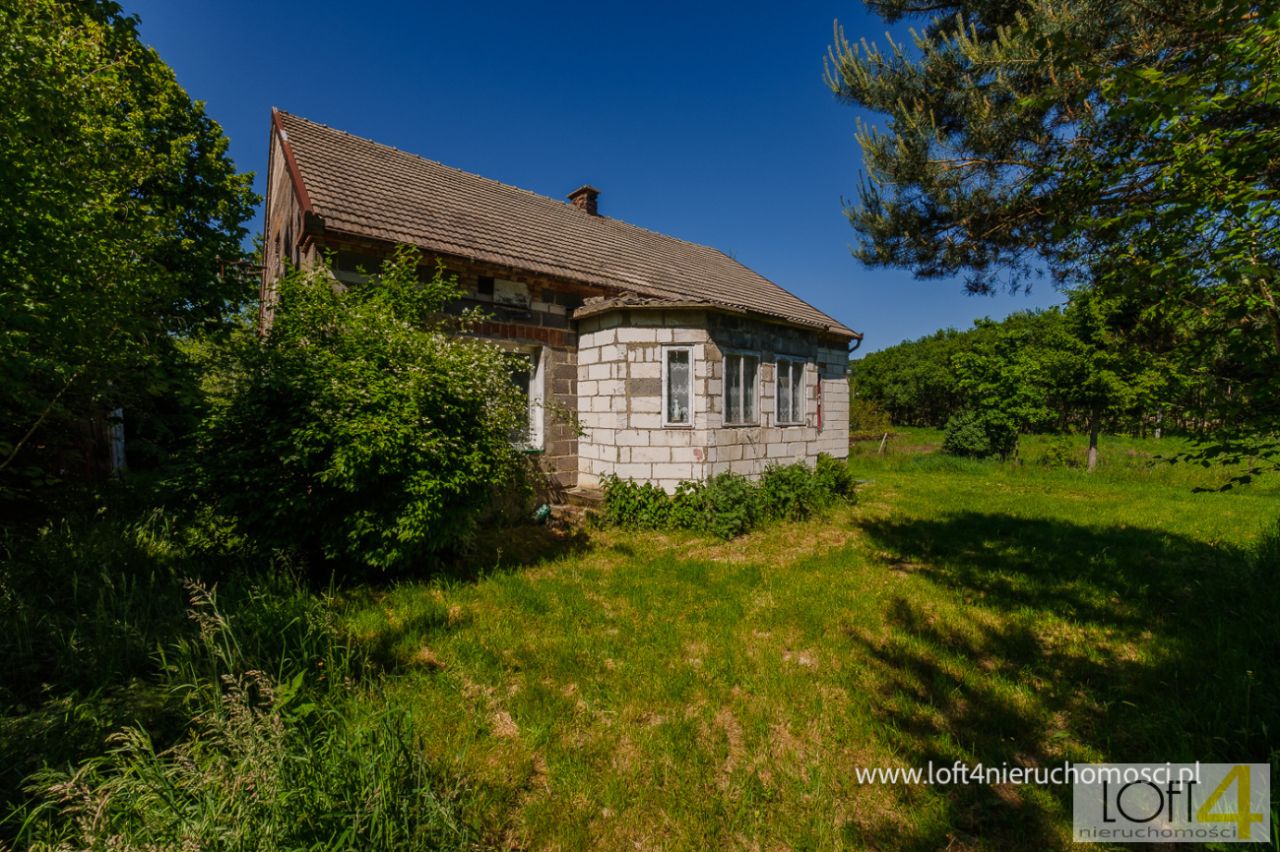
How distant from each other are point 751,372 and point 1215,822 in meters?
7.48

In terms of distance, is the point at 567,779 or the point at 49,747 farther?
the point at 567,779

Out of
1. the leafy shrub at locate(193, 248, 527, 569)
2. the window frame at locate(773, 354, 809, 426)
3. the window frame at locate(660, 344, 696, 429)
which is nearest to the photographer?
the leafy shrub at locate(193, 248, 527, 569)

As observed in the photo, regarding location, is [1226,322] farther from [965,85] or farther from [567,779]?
[567,779]

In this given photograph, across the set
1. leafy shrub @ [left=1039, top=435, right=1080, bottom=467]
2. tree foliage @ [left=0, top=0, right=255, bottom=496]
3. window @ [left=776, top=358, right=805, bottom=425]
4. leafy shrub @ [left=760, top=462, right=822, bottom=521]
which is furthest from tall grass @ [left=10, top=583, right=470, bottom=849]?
leafy shrub @ [left=1039, top=435, right=1080, bottom=467]

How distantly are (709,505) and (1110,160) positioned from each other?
19.4 ft

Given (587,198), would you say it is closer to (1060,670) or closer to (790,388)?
(790,388)

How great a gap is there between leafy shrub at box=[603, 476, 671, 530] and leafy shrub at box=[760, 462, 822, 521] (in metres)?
1.79

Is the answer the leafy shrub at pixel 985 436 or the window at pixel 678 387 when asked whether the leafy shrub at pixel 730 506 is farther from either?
the leafy shrub at pixel 985 436

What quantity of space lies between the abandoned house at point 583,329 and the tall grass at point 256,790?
209 inches

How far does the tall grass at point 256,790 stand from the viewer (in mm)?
1936

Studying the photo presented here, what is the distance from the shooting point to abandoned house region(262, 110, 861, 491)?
779 centimetres

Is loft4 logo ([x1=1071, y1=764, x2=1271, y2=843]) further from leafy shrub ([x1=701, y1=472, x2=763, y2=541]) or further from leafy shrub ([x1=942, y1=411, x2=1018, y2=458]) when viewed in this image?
leafy shrub ([x1=942, y1=411, x2=1018, y2=458])

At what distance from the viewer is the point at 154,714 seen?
270cm

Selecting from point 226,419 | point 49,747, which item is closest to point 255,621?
point 49,747
